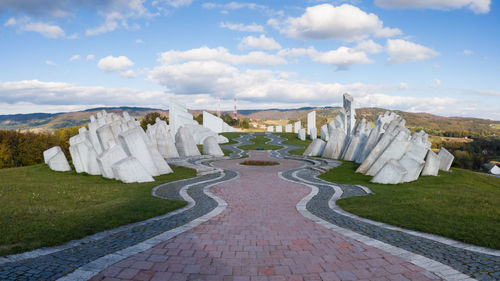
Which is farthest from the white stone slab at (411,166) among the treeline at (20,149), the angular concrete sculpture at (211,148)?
the treeline at (20,149)

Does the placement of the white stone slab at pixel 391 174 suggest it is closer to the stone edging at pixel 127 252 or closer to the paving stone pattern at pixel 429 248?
the paving stone pattern at pixel 429 248

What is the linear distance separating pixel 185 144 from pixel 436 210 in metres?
21.1

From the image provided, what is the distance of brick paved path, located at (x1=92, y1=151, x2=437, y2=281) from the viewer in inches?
191

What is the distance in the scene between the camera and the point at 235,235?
684 centimetres

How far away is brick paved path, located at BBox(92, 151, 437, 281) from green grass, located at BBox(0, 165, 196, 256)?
213cm

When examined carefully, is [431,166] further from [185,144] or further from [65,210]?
[185,144]

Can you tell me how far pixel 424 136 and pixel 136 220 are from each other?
19.5m

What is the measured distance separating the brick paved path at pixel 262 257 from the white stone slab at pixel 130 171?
23.6 feet

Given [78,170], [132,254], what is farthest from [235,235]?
[78,170]

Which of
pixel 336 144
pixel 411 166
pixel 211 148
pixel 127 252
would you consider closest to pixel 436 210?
pixel 411 166

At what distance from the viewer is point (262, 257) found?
18.4 feet

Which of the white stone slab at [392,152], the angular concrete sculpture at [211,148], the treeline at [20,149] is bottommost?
the treeline at [20,149]

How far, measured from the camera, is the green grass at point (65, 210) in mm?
6316

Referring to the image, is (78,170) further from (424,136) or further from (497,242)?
(424,136)
